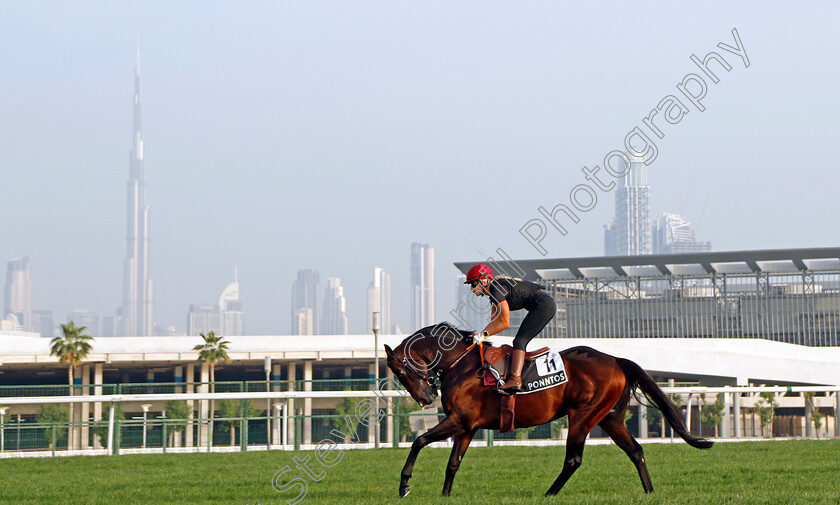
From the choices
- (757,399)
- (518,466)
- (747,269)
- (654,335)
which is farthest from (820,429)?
(654,335)

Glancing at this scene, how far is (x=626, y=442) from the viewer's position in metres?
9.36

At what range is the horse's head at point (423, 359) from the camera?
→ 9.59 metres

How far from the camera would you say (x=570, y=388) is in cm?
933

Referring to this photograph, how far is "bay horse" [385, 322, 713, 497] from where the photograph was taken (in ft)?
30.3

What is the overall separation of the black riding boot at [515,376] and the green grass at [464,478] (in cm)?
97

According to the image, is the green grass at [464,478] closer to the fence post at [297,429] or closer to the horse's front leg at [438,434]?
the horse's front leg at [438,434]

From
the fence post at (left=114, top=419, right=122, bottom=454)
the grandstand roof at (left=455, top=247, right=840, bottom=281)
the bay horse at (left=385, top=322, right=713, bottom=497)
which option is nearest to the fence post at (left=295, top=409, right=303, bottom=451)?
the fence post at (left=114, top=419, right=122, bottom=454)

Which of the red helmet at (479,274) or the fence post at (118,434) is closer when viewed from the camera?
the red helmet at (479,274)

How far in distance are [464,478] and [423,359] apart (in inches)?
98.0

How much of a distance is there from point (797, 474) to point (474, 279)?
4243 millimetres

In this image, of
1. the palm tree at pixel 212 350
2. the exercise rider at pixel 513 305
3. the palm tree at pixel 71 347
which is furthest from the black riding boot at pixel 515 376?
the palm tree at pixel 71 347

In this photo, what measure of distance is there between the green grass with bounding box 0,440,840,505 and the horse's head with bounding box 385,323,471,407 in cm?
101

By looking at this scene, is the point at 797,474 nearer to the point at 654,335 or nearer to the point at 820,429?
the point at 820,429

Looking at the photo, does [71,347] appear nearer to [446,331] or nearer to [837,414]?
[837,414]
